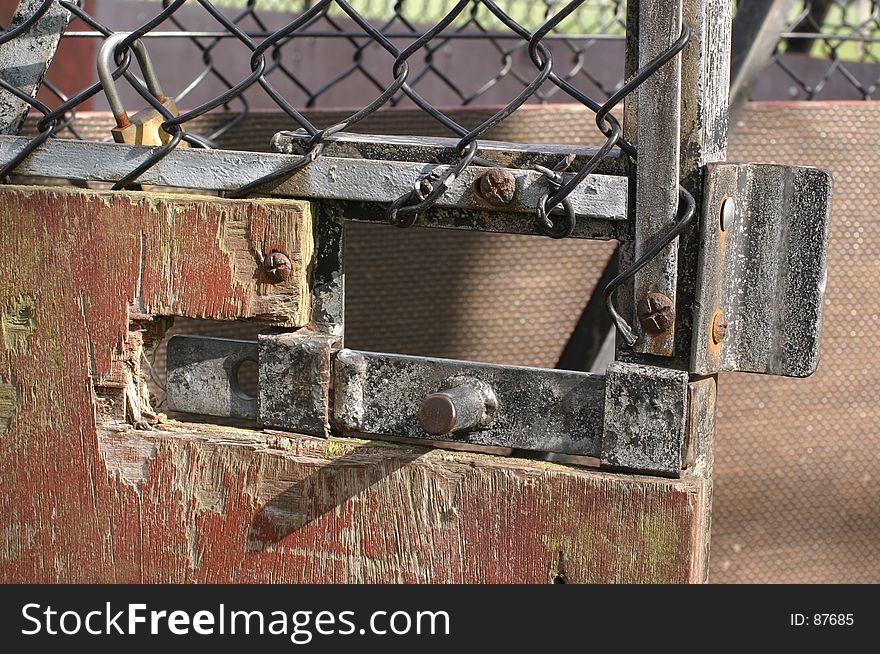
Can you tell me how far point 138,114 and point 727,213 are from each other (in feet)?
2.17

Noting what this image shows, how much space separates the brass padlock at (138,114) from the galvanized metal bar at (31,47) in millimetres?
74

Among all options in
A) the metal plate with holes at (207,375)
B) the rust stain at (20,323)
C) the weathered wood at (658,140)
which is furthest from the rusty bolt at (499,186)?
the rust stain at (20,323)

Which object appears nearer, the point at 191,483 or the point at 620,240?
the point at 620,240

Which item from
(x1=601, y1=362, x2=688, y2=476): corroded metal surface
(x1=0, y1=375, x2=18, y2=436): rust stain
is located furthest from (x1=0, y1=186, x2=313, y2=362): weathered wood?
(x1=601, y1=362, x2=688, y2=476): corroded metal surface

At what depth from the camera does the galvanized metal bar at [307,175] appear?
3.07 ft

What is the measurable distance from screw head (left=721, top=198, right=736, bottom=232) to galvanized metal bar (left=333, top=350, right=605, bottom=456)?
0.18 m

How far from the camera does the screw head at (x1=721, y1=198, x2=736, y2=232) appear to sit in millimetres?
910

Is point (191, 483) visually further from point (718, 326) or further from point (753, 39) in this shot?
point (753, 39)

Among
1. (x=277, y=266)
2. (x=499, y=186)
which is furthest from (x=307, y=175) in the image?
(x=499, y=186)

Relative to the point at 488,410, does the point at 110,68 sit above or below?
above

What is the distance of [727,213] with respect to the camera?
92cm

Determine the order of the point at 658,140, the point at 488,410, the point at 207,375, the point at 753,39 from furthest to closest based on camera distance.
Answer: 1. the point at 753,39
2. the point at 207,375
3. the point at 488,410
4. the point at 658,140

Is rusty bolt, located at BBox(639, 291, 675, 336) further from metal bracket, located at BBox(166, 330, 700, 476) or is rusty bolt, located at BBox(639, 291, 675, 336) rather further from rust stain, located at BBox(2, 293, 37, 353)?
rust stain, located at BBox(2, 293, 37, 353)

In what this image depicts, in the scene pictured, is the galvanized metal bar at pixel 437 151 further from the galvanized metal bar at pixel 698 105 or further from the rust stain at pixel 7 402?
the rust stain at pixel 7 402
